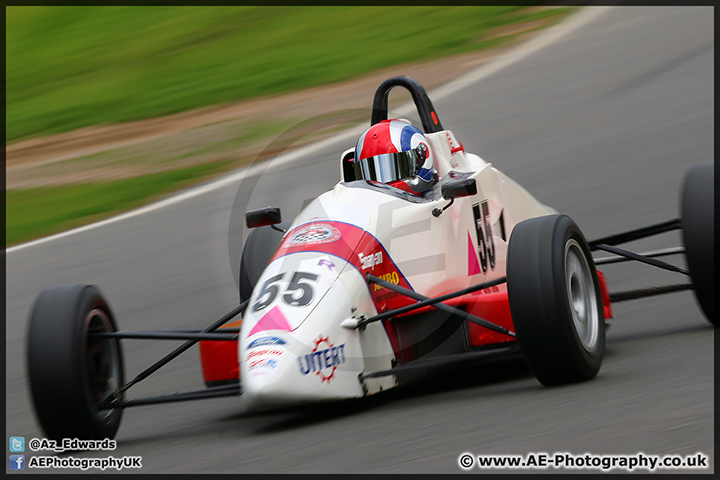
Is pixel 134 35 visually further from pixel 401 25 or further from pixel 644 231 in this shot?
pixel 644 231

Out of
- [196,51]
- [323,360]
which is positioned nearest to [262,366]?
[323,360]

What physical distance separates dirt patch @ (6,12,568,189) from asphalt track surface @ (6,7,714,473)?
120 cm

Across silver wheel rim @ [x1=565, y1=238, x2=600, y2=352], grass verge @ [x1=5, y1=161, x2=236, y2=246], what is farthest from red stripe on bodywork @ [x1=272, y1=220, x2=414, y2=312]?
grass verge @ [x1=5, y1=161, x2=236, y2=246]

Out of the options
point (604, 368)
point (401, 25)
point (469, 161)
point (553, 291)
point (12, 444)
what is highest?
point (401, 25)

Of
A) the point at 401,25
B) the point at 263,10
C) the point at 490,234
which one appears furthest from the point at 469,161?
the point at 263,10

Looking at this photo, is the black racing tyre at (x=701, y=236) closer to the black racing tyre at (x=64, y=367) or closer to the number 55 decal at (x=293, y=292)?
the number 55 decal at (x=293, y=292)

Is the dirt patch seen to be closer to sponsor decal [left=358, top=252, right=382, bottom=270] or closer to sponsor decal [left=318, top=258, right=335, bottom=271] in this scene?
sponsor decal [left=358, top=252, right=382, bottom=270]

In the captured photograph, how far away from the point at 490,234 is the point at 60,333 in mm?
2471

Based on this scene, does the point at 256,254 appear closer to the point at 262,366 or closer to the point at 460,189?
the point at 460,189

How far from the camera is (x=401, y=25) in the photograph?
1706 cm

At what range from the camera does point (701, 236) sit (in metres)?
5.56

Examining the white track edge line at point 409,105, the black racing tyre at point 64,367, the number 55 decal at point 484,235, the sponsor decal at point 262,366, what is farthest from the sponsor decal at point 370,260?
the white track edge line at point 409,105

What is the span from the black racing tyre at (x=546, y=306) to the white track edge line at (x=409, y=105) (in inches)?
194

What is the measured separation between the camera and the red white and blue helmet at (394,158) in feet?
19.3
